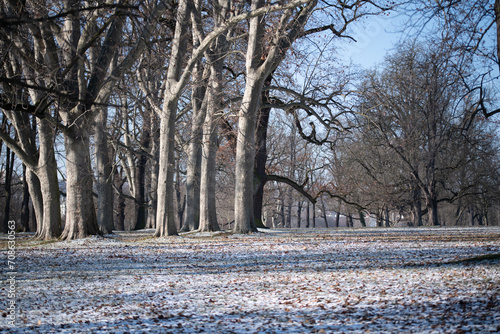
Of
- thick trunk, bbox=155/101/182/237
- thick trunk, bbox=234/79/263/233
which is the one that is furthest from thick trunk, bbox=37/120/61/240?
thick trunk, bbox=234/79/263/233

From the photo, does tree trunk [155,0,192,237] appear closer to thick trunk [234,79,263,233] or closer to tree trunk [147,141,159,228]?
thick trunk [234,79,263,233]

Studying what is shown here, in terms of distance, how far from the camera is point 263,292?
6402 mm

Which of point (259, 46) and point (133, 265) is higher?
point (259, 46)

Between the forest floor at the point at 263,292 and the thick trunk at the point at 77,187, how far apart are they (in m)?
3.49

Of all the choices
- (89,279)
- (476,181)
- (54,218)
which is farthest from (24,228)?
(476,181)

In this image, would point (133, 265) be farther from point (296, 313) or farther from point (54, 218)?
point (54, 218)

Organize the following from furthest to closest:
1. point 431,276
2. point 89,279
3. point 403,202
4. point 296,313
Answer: point 403,202 → point 89,279 → point 431,276 → point 296,313

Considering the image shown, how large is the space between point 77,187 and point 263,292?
9.88 metres

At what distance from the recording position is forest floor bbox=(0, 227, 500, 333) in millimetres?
4824

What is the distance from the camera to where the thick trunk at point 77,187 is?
14289 mm

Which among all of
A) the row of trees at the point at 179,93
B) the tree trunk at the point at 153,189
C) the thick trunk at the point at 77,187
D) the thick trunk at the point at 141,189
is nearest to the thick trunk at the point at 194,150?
the row of trees at the point at 179,93

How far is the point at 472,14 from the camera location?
9.20 meters

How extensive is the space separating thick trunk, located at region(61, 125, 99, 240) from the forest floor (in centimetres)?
349

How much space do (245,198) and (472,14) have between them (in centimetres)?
930
